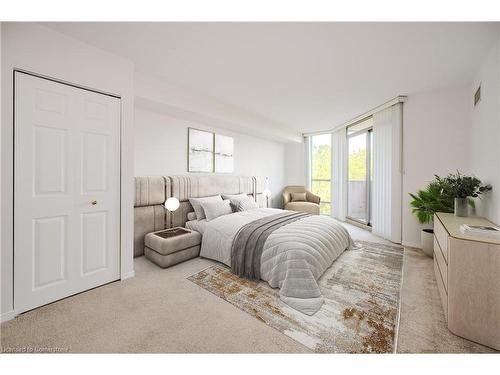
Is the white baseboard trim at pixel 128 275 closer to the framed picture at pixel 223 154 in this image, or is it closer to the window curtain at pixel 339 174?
the framed picture at pixel 223 154

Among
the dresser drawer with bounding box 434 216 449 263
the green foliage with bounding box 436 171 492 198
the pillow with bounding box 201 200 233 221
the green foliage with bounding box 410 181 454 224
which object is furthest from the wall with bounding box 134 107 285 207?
the green foliage with bounding box 436 171 492 198

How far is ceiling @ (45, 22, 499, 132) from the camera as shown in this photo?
192 cm

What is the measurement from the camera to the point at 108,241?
7.69 ft

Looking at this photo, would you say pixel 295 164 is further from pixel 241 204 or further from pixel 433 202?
pixel 433 202

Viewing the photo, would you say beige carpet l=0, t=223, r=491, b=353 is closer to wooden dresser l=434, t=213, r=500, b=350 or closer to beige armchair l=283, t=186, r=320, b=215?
wooden dresser l=434, t=213, r=500, b=350

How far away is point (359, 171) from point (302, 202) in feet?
5.25

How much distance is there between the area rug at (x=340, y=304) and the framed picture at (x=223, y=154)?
→ 240 cm

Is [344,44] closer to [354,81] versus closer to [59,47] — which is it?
[354,81]

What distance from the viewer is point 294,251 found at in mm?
2244

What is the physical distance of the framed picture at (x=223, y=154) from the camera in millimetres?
4566

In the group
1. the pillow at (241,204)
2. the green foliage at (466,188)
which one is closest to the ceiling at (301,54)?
the green foliage at (466,188)

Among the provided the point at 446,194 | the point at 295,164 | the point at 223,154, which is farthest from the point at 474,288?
the point at 295,164
